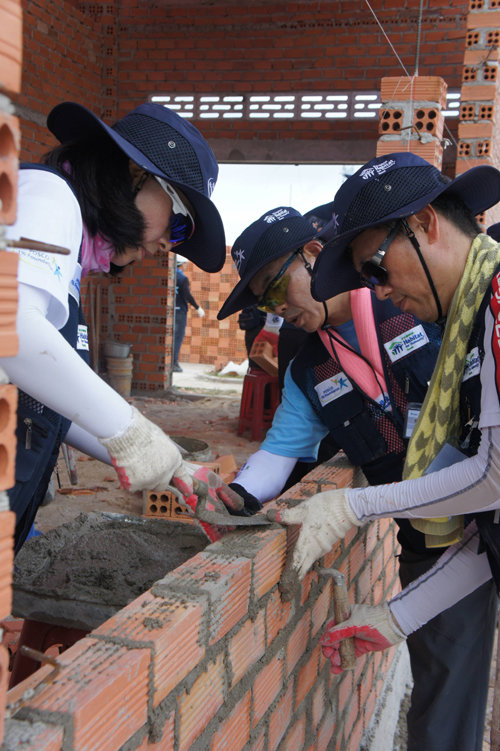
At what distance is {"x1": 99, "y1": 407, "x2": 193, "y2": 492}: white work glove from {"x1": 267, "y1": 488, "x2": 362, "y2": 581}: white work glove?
1.76 ft

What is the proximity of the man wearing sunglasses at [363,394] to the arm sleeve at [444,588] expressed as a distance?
0.25 meters

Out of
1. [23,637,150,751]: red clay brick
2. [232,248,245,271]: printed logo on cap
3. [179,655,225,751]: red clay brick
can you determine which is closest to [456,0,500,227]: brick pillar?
[232,248,245,271]: printed logo on cap

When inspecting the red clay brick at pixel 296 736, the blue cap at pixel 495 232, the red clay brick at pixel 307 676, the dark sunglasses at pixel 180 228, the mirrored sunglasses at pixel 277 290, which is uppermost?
the blue cap at pixel 495 232

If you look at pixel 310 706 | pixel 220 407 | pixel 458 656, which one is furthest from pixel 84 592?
pixel 220 407

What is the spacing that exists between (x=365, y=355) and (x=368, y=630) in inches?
39.4

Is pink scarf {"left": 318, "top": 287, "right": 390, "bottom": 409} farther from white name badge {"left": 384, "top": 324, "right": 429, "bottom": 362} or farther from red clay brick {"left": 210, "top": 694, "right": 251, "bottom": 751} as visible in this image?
red clay brick {"left": 210, "top": 694, "right": 251, "bottom": 751}

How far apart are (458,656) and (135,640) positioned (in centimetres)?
162

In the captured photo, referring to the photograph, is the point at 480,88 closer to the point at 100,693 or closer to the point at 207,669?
the point at 207,669

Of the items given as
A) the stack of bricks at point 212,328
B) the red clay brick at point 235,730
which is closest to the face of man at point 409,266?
the red clay brick at point 235,730

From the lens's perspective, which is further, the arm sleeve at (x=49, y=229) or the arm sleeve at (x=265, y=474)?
the arm sleeve at (x=265, y=474)

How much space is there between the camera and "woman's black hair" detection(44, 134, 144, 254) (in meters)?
1.80

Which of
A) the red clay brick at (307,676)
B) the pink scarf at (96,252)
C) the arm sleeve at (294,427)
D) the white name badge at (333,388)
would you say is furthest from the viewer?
the arm sleeve at (294,427)

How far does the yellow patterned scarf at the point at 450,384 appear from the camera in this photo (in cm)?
188

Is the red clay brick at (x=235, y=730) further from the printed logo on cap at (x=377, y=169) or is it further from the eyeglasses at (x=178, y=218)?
the printed logo on cap at (x=377, y=169)
